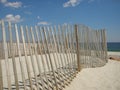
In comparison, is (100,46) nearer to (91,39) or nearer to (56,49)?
(91,39)

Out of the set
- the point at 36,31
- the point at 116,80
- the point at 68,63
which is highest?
the point at 36,31

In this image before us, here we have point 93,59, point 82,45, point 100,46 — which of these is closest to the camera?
point 82,45

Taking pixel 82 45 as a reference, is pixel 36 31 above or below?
above

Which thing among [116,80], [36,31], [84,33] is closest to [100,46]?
[84,33]

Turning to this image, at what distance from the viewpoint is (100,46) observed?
12.9m

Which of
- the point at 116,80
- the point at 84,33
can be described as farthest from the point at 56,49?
the point at 84,33

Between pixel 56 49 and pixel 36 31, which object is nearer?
pixel 36 31

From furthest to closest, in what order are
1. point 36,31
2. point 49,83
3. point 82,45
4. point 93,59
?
point 93,59 < point 82,45 < point 49,83 < point 36,31

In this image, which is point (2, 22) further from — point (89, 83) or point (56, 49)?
point (89, 83)

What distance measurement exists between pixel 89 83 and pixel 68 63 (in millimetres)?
1006

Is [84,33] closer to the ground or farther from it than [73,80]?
farther from it

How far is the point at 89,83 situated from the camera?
269 inches

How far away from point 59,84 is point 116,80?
265 centimetres

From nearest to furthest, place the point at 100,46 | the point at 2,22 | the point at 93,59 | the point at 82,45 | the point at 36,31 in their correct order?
the point at 2,22, the point at 36,31, the point at 82,45, the point at 93,59, the point at 100,46
